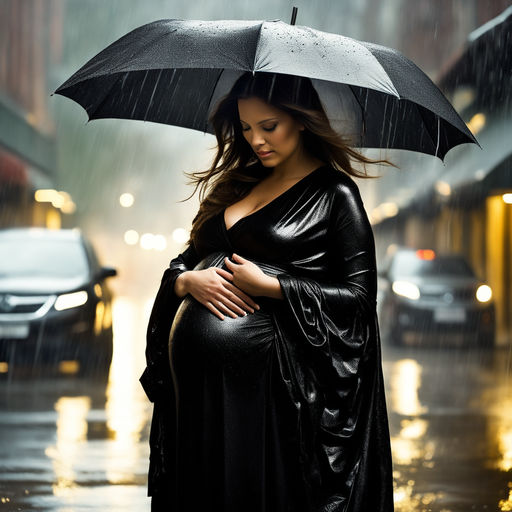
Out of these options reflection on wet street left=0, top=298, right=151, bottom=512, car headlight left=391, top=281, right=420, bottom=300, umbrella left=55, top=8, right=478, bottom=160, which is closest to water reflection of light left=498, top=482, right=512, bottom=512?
reflection on wet street left=0, top=298, right=151, bottom=512

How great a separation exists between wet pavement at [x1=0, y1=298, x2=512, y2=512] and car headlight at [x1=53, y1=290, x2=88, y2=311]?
2.53ft

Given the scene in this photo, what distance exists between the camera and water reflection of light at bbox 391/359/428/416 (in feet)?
27.2

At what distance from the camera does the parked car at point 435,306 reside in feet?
47.9

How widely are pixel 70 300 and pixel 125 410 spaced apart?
2501 mm

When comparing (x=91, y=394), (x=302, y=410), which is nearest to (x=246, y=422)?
(x=302, y=410)

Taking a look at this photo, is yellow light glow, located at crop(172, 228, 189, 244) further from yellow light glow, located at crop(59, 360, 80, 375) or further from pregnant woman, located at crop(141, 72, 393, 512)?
pregnant woman, located at crop(141, 72, 393, 512)

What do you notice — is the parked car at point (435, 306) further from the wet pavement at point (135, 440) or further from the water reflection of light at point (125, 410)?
the water reflection of light at point (125, 410)

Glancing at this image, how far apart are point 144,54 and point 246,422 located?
1.30 m

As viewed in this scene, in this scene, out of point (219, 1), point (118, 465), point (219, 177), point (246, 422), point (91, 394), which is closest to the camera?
point (246, 422)

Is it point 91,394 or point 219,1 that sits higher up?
point 219,1

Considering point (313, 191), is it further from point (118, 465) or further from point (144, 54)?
point (118, 465)

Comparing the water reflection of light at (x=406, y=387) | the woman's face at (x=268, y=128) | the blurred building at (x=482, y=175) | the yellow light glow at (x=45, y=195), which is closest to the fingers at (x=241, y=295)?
the woman's face at (x=268, y=128)

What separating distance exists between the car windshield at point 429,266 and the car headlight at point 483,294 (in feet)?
1.76

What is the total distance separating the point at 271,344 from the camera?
3066mm
